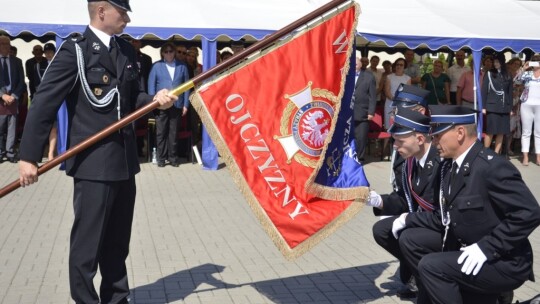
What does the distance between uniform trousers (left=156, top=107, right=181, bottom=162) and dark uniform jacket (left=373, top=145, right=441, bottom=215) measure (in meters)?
7.69

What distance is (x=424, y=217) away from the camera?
507 cm

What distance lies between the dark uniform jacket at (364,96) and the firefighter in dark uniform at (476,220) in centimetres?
845

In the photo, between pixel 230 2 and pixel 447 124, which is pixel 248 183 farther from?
pixel 230 2

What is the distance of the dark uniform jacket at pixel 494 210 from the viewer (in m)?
4.08

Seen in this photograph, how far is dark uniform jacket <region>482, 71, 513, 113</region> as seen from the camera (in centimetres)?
1385

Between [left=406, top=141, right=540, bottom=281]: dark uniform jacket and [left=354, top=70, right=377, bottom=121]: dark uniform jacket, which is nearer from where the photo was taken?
[left=406, top=141, right=540, bottom=281]: dark uniform jacket

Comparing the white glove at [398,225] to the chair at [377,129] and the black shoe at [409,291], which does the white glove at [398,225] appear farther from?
the chair at [377,129]

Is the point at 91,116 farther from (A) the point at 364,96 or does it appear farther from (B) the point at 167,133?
(A) the point at 364,96

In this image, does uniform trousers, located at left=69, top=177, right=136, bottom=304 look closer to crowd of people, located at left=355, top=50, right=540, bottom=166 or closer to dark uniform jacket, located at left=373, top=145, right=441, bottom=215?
dark uniform jacket, located at left=373, top=145, right=441, bottom=215

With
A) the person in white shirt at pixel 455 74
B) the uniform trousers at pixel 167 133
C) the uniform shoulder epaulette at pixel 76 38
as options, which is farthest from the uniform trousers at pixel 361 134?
the uniform shoulder epaulette at pixel 76 38

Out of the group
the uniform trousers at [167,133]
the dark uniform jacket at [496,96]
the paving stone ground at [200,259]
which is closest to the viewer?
the paving stone ground at [200,259]

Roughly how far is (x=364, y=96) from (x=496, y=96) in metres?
2.63

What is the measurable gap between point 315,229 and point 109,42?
178 cm

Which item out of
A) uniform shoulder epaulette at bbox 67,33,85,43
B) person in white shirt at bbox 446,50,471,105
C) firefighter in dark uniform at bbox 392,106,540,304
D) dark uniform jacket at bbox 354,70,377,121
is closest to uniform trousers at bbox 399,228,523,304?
firefighter in dark uniform at bbox 392,106,540,304
